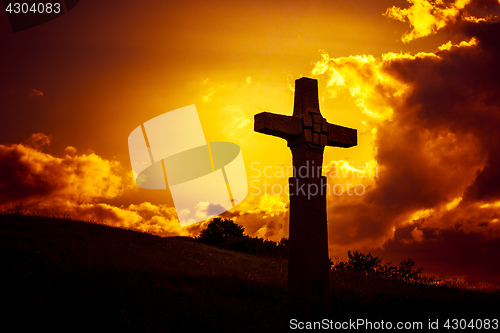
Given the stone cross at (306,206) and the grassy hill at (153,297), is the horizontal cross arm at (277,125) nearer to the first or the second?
the stone cross at (306,206)

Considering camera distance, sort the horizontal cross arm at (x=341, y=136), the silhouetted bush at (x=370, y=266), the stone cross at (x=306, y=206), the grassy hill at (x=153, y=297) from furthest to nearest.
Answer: the silhouetted bush at (x=370, y=266), the horizontal cross arm at (x=341, y=136), the grassy hill at (x=153, y=297), the stone cross at (x=306, y=206)

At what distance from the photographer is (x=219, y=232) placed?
99.2ft

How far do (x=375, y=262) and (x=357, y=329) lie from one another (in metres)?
14.6

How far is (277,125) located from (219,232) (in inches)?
863

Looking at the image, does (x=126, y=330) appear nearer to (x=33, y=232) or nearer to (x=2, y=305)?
(x=2, y=305)

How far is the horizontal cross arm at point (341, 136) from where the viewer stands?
10367 mm

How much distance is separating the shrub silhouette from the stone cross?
20.6 m

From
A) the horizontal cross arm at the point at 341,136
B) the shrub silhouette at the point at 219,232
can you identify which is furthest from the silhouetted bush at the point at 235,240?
the horizontal cross arm at the point at 341,136

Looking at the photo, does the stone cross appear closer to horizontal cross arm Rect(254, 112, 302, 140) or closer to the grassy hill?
horizontal cross arm Rect(254, 112, 302, 140)

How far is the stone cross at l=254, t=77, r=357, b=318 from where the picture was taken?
29.6 feet

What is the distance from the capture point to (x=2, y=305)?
10.4m

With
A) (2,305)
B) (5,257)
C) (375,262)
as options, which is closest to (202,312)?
(2,305)

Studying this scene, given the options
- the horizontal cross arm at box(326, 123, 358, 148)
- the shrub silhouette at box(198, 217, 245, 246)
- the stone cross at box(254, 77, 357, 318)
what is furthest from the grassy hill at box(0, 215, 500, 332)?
the shrub silhouette at box(198, 217, 245, 246)

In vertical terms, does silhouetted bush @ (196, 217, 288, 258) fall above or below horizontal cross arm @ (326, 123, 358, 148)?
above
